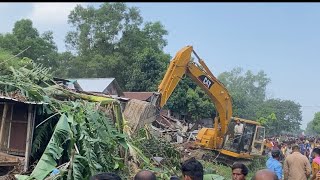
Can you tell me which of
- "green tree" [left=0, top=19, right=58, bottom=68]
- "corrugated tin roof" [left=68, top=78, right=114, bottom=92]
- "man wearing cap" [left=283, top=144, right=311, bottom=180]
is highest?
"green tree" [left=0, top=19, right=58, bottom=68]

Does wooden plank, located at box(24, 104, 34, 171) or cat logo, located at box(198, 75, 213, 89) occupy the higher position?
cat logo, located at box(198, 75, 213, 89)

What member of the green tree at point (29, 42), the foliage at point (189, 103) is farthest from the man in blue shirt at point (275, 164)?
the green tree at point (29, 42)

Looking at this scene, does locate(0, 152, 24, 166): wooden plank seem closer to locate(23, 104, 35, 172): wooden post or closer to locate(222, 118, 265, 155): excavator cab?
locate(23, 104, 35, 172): wooden post

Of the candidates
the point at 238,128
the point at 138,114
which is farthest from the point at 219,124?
the point at 138,114

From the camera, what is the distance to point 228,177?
47.7 ft

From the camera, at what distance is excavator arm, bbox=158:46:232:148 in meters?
14.5

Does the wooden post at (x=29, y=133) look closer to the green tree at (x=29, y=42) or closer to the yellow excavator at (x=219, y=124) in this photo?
the yellow excavator at (x=219, y=124)

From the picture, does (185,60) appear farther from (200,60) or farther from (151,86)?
(151,86)

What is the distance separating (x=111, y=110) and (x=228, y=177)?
509 cm

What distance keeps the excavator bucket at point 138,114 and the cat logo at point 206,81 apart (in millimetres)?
3524

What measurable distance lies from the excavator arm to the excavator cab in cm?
56

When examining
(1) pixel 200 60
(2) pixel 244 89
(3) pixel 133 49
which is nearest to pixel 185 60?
(1) pixel 200 60

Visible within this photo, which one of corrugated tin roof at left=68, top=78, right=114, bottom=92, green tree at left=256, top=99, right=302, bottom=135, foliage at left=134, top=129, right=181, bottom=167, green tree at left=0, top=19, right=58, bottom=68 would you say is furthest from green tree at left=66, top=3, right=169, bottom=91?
foliage at left=134, top=129, right=181, bottom=167

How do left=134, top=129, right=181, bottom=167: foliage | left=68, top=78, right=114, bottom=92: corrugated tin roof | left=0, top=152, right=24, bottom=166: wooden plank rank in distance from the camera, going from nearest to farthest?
left=0, top=152, right=24, bottom=166: wooden plank → left=134, top=129, right=181, bottom=167: foliage → left=68, top=78, right=114, bottom=92: corrugated tin roof
